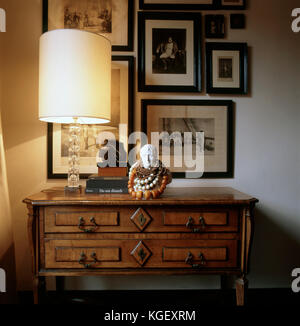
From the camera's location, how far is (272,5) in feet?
6.40

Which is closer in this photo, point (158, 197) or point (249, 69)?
point (158, 197)

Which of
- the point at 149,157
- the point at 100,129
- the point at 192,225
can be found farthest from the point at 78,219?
the point at 100,129

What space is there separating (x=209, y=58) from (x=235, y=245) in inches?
53.9

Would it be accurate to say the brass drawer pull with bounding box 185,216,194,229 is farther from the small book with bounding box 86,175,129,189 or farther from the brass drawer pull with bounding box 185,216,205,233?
the small book with bounding box 86,175,129,189

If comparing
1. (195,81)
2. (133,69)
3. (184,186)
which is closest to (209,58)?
(195,81)

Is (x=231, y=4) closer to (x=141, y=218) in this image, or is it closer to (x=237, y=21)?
(x=237, y=21)

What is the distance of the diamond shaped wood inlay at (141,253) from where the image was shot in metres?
1.43

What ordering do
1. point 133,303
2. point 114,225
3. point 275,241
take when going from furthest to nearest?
point 275,241
point 133,303
point 114,225

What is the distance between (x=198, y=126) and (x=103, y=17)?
43.4 inches

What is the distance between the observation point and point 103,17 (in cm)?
191

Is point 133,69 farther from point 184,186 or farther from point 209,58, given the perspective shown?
point 184,186

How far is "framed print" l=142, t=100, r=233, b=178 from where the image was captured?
6.35ft

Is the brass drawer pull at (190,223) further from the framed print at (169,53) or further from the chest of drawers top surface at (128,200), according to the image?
the framed print at (169,53)

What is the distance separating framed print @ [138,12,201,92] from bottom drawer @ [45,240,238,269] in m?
1.14
